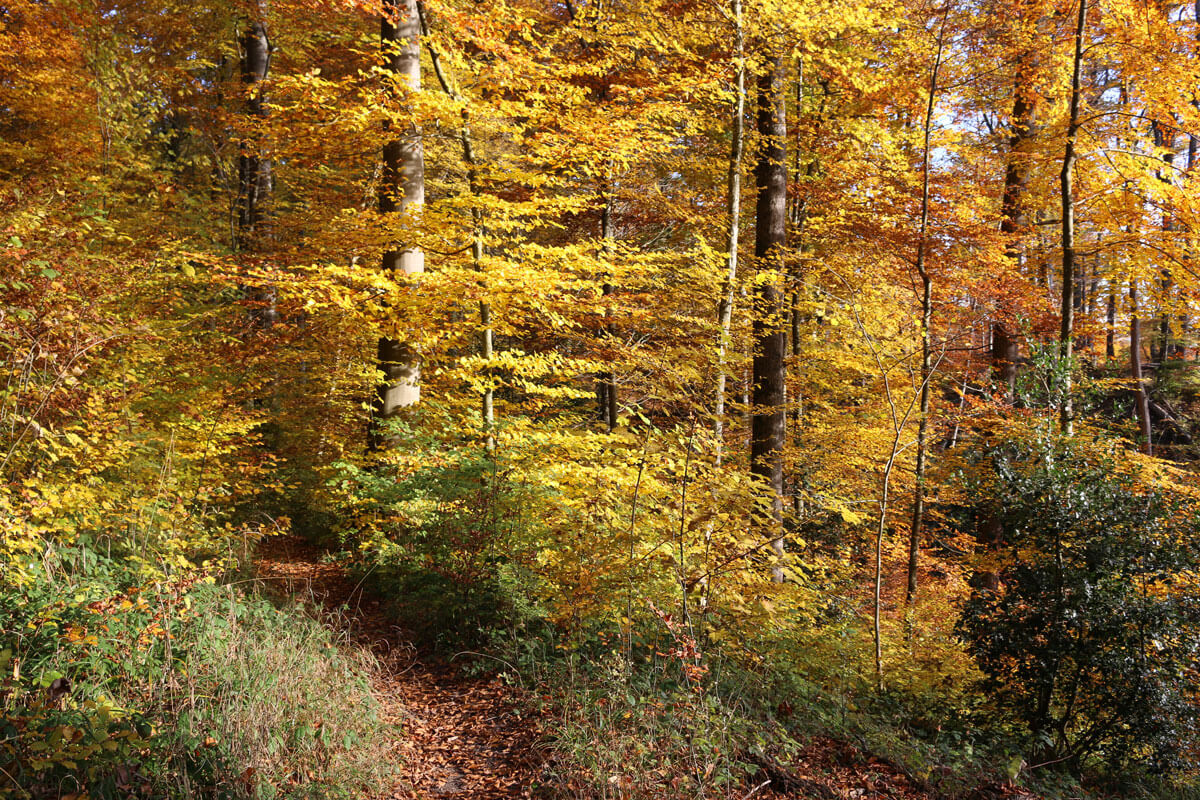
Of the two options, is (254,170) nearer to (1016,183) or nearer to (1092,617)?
(1016,183)

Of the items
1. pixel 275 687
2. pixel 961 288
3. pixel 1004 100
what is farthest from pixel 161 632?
pixel 1004 100

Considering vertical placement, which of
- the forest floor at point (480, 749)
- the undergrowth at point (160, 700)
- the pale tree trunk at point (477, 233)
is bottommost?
the forest floor at point (480, 749)

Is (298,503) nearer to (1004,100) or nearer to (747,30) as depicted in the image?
(747,30)

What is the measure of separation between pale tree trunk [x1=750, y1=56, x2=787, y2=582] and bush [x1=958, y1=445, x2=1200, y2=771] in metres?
3.44

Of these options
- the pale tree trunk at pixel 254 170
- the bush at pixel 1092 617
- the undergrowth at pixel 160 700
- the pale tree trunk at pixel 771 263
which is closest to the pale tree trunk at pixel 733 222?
the pale tree trunk at pixel 771 263

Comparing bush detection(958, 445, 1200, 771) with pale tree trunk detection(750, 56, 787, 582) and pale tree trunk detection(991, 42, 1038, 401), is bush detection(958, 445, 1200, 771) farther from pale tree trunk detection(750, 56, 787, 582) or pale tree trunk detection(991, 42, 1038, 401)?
pale tree trunk detection(991, 42, 1038, 401)

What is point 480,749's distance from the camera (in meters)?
4.32

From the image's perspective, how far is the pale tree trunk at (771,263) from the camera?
29.8 feet

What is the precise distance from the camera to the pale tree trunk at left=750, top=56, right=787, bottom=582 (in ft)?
29.8

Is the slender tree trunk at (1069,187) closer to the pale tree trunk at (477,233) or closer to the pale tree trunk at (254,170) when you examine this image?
the pale tree trunk at (477,233)

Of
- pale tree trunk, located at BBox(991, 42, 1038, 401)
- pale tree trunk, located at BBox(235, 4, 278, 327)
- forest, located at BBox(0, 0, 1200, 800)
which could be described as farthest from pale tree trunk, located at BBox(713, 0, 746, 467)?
pale tree trunk, located at BBox(235, 4, 278, 327)

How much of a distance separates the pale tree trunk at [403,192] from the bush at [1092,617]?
22.0 ft

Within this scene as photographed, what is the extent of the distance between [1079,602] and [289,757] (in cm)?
579

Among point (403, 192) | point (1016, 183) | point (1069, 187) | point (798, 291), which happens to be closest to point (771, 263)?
point (798, 291)
